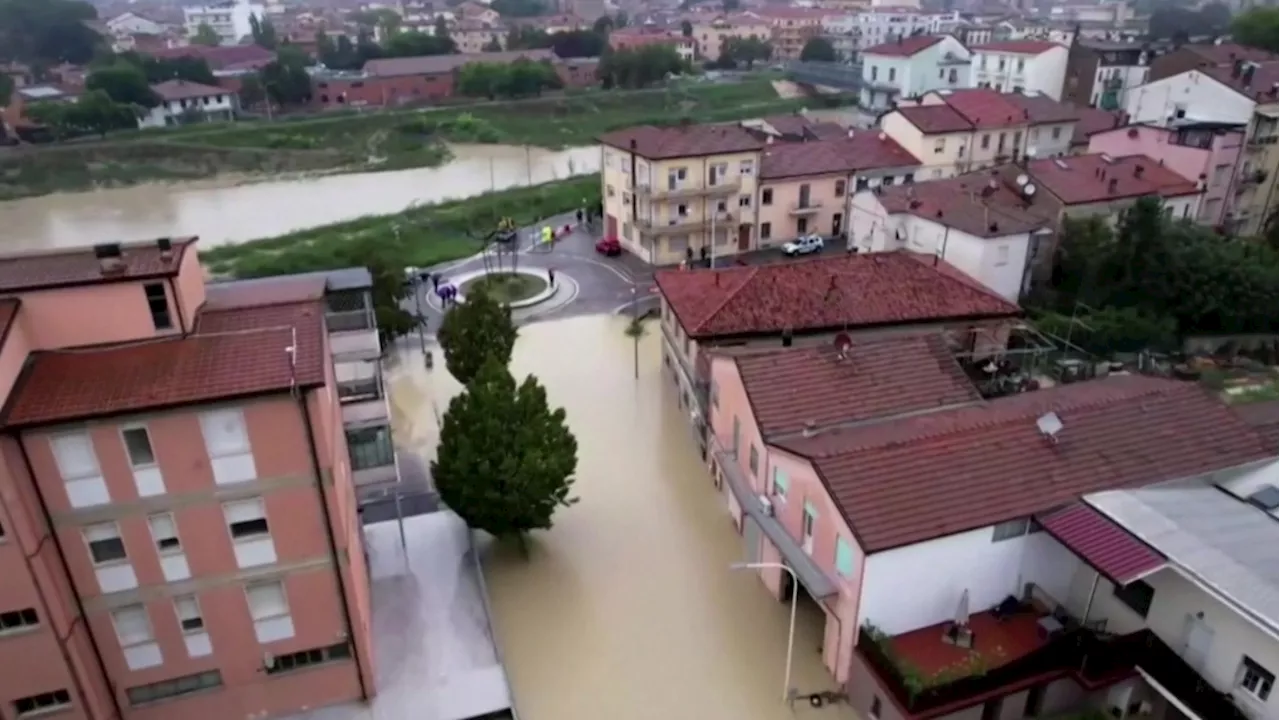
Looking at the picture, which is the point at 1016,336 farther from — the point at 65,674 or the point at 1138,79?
the point at 1138,79

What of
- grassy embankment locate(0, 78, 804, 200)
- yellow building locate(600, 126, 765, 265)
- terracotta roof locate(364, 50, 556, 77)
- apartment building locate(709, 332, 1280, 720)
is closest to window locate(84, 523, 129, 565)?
apartment building locate(709, 332, 1280, 720)

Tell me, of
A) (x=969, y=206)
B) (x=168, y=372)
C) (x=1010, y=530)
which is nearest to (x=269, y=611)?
(x=168, y=372)

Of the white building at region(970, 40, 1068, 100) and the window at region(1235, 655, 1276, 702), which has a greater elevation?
the white building at region(970, 40, 1068, 100)

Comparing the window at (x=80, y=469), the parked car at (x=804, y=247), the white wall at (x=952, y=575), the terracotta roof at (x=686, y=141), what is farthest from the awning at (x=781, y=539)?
the terracotta roof at (x=686, y=141)

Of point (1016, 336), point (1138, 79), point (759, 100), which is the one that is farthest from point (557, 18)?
point (1016, 336)

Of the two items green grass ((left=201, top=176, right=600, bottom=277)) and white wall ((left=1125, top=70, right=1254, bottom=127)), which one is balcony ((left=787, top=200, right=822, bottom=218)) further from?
white wall ((left=1125, top=70, right=1254, bottom=127))
